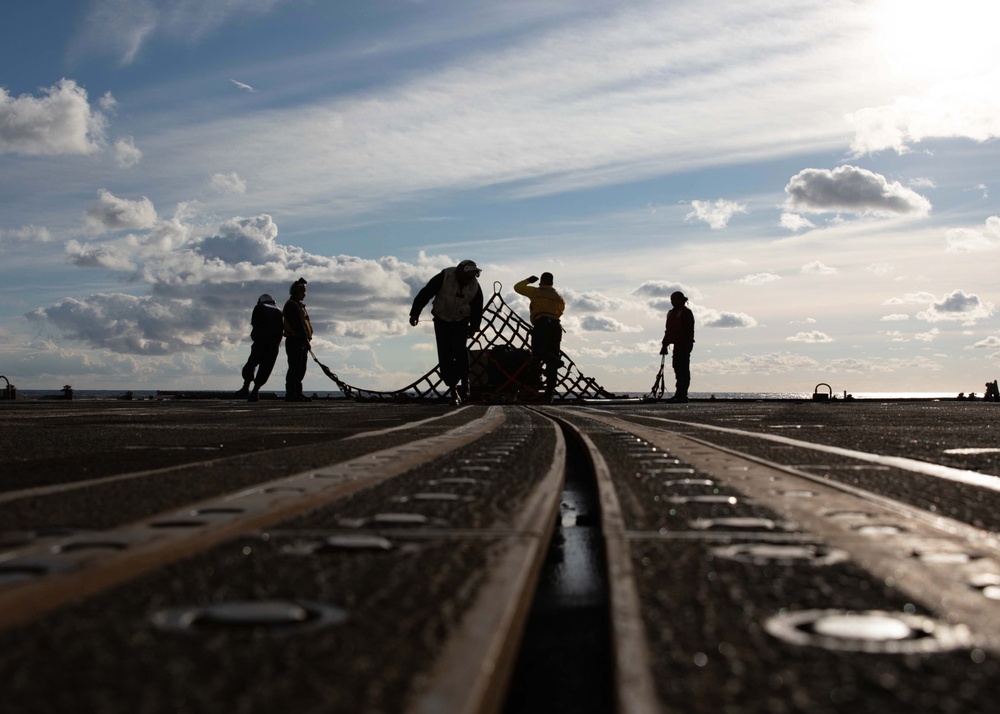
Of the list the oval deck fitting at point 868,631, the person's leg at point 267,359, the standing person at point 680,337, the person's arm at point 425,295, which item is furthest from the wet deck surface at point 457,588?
the standing person at point 680,337

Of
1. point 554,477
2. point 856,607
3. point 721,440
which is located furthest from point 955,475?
point 856,607

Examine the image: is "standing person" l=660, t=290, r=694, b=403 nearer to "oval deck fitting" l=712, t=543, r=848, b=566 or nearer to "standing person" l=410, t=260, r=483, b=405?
"standing person" l=410, t=260, r=483, b=405

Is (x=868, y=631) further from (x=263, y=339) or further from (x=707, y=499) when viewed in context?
(x=263, y=339)

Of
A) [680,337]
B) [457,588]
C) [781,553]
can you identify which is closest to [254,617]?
[457,588]

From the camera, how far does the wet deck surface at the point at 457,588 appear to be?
1.08 m

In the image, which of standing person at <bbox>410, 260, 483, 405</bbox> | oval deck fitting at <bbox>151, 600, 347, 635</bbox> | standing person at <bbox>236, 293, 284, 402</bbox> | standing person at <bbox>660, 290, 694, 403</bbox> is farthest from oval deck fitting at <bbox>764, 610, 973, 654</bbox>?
standing person at <bbox>660, 290, 694, 403</bbox>

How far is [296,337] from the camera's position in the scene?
22.0 metres

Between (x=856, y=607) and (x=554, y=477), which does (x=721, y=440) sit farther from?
(x=856, y=607)

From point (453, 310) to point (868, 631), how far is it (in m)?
Answer: 19.6

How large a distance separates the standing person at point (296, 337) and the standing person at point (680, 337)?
32.1ft

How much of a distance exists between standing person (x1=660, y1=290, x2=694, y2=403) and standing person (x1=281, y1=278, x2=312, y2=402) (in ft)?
32.1

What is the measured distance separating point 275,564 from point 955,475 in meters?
3.00

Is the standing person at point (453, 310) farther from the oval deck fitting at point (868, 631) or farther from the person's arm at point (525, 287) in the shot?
the oval deck fitting at point (868, 631)

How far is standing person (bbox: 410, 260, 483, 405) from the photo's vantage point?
68.2ft
